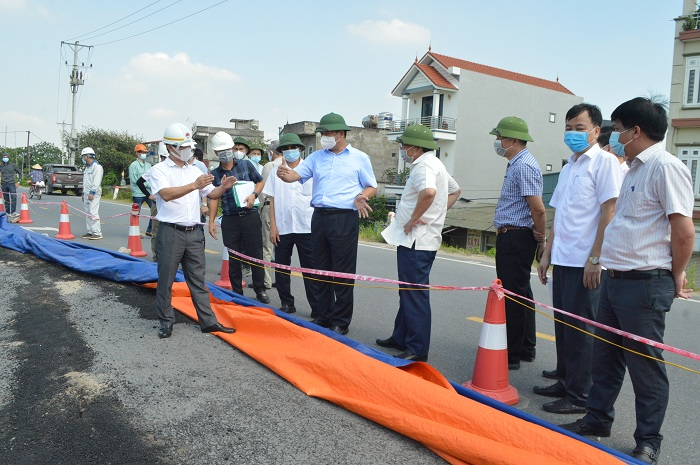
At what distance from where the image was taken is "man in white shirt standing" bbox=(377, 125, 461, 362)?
16.1 feet

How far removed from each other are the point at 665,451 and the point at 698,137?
2075 centimetres

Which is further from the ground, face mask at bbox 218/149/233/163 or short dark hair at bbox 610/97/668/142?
short dark hair at bbox 610/97/668/142

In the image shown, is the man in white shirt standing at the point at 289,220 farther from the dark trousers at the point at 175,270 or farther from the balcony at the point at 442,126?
the balcony at the point at 442,126

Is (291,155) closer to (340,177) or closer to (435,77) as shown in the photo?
(340,177)

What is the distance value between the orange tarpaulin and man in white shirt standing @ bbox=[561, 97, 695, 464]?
2.00 ft

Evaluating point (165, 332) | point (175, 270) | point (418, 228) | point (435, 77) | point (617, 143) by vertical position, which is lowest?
point (165, 332)

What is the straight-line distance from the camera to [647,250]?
3336 millimetres

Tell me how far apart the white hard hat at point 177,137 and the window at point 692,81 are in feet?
68.8

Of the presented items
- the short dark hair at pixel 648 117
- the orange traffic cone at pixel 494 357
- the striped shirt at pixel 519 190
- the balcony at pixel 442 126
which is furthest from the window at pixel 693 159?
the short dark hair at pixel 648 117

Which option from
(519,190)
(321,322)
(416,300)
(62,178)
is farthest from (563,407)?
(62,178)

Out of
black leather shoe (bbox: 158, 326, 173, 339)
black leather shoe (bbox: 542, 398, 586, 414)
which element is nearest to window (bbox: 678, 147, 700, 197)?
black leather shoe (bbox: 542, 398, 586, 414)

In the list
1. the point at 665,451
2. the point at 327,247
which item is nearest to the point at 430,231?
the point at 327,247

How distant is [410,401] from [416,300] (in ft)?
4.83

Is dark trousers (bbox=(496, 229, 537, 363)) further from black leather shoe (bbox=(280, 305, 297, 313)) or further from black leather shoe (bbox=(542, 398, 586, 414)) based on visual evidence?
black leather shoe (bbox=(280, 305, 297, 313))
